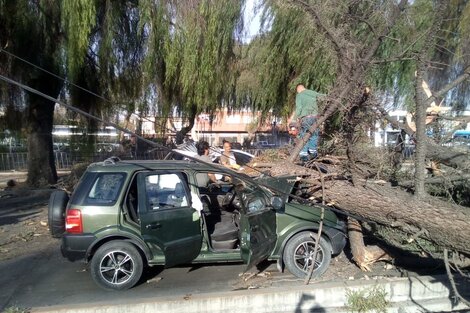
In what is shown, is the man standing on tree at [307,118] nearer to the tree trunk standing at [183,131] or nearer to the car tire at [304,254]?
the car tire at [304,254]

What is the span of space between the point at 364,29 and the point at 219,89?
20.4 feet

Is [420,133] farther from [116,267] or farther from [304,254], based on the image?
[116,267]

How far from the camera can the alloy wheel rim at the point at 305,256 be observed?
6.29 m

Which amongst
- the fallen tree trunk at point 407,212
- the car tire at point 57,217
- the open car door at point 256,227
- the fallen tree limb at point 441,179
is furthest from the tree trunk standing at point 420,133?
the car tire at point 57,217

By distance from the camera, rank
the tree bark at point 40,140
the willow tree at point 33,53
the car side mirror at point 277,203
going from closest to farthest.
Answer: the car side mirror at point 277,203
the willow tree at point 33,53
the tree bark at point 40,140

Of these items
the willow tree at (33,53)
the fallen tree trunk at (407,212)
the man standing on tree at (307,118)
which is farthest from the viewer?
the willow tree at (33,53)

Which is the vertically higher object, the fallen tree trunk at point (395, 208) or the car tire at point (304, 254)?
the fallen tree trunk at point (395, 208)

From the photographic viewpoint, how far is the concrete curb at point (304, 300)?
201 inches

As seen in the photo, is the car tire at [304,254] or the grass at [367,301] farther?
the car tire at [304,254]

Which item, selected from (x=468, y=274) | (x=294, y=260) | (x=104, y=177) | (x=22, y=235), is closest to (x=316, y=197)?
(x=294, y=260)

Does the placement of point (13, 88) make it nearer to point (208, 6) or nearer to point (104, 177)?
point (208, 6)

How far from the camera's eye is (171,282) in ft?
20.6

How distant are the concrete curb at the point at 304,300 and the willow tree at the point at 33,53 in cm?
905

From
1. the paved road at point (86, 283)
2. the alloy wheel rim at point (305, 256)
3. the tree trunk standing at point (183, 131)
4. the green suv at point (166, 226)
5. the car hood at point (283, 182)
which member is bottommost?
the paved road at point (86, 283)
